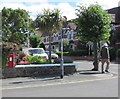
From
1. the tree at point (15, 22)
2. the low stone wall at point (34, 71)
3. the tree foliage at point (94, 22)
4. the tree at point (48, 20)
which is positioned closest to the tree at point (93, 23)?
the tree foliage at point (94, 22)

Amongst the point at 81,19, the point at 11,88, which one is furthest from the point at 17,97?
the point at 81,19

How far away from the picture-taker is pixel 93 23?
457 inches

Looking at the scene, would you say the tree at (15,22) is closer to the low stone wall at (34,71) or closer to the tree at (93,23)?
the tree at (93,23)

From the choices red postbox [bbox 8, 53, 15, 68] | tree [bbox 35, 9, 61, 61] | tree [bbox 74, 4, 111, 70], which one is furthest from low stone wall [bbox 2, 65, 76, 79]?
tree [bbox 35, 9, 61, 61]

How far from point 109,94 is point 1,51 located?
613 centimetres

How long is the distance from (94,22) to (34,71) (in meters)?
4.75

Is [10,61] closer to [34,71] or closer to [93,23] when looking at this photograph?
[34,71]

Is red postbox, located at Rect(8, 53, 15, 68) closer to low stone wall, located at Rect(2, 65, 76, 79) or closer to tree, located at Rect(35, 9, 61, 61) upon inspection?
low stone wall, located at Rect(2, 65, 76, 79)

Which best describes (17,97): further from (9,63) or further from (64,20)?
(64,20)

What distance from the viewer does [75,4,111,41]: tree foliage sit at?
37.9 ft

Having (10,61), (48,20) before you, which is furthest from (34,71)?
(48,20)

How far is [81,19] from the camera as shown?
11.9m

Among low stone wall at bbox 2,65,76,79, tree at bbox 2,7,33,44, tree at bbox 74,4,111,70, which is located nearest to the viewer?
low stone wall at bbox 2,65,76,79

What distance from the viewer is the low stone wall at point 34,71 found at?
982cm
